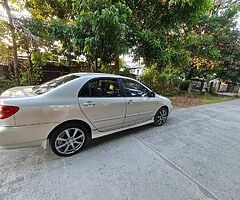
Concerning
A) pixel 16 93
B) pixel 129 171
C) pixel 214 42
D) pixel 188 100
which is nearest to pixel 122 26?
pixel 16 93

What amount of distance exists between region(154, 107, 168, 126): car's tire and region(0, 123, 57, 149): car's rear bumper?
2.79m

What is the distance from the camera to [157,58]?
20.3ft

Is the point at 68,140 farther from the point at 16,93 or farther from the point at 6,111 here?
the point at 16,93

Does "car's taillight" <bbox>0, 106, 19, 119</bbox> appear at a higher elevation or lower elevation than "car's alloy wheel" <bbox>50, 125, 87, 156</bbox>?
higher

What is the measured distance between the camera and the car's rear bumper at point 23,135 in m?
2.10

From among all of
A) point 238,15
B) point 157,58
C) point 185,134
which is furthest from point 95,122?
point 238,15

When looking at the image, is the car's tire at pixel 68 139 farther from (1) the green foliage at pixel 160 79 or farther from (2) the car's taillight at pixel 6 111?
(1) the green foliage at pixel 160 79

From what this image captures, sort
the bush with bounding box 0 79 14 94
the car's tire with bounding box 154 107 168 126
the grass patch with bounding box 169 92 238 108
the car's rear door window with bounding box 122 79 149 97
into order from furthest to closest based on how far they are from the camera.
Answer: the grass patch with bounding box 169 92 238 108 → the bush with bounding box 0 79 14 94 → the car's tire with bounding box 154 107 168 126 → the car's rear door window with bounding box 122 79 149 97

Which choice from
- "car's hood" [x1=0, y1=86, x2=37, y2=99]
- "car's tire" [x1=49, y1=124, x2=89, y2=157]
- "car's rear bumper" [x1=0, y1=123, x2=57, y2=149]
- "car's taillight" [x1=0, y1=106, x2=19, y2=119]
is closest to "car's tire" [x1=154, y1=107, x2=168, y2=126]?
"car's tire" [x1=49, y1=124, x2=89, y2=157]

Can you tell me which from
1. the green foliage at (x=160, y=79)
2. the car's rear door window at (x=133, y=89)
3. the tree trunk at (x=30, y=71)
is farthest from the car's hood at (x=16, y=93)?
the green foliage at (x=160, y=79)

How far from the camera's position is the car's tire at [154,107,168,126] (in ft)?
13.9

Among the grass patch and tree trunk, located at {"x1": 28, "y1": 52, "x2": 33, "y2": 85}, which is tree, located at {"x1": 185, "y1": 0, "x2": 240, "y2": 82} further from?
tree trunk, located at {"x1": 28, "y1": 52, "x2": 33, "y2": 85}

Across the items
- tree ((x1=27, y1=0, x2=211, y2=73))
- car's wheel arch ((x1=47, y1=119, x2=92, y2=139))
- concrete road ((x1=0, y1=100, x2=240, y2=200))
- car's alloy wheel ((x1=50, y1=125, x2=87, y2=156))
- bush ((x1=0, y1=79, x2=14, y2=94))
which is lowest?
concrete road ((x1=0, y1=100, x2=240, y2=200))

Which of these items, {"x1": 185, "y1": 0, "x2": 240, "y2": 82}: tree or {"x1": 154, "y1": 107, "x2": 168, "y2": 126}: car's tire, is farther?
{"x1": 185, "y1": 0, "x2": 240, "y2": 82}: tree
